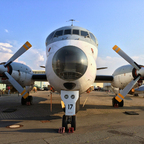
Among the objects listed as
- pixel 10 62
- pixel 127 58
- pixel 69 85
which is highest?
pixel 127 58

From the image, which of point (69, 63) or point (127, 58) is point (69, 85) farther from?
point (127, 58)

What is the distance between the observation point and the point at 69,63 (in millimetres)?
4445

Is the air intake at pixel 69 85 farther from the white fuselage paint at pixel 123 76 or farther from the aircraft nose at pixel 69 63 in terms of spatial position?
the white fuselage paint at pixel 123 76

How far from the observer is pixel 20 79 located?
10.0 meters

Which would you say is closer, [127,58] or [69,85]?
[69,85]

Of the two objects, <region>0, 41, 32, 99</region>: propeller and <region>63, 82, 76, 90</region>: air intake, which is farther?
<region>0, 41, 32, 99</region>: propeller

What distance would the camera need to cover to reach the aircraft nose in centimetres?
447

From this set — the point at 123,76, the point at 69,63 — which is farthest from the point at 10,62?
the point at 123,76

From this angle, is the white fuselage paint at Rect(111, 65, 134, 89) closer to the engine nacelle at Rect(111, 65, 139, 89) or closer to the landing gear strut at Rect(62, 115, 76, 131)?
the engine nacelle at Rect(111, 65, 139, 89)

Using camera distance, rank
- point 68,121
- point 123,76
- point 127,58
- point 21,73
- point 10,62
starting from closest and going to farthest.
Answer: point 68,121 → point 127,58 → point 10,62 → point 123,76 → point 21,73

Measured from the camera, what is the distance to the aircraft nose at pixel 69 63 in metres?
4.47

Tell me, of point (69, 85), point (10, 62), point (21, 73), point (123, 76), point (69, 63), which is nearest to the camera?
point (69, 63)

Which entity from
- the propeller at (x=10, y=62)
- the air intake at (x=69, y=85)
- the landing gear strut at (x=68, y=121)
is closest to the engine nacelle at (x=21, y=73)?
the propeller at (x=10, y=62)

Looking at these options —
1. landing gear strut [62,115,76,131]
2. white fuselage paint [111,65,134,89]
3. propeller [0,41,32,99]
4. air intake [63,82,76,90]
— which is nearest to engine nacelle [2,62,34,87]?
propeller [0,41,32,99]
